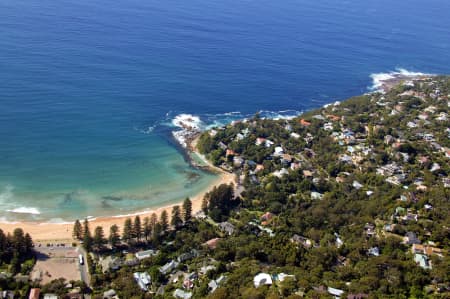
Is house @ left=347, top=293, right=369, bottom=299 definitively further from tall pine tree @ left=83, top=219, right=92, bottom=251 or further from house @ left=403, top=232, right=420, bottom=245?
tall pine tree @ left=83, top=219, right=92, bottom=251

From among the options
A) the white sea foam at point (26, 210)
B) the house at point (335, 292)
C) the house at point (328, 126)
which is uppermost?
the house at point (328, 126)

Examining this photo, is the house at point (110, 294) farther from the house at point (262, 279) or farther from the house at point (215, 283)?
the house at point (262, 279)

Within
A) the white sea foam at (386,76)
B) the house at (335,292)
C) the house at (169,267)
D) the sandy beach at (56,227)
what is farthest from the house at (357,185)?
the white sea foam at (386,76)

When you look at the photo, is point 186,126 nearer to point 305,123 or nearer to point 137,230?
point 305,123

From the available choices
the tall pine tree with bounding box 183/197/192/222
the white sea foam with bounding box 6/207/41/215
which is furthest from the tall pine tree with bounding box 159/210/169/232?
the white sea foam with bounding box 6/207/41/215

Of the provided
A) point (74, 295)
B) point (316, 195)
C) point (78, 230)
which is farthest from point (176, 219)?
point (316, 195)

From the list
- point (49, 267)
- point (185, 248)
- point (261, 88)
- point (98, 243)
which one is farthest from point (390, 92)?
point (49, 267)

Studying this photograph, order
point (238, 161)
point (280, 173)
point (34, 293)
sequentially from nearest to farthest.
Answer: point (34, 293) < point (280, 173) < point (238, 161)
